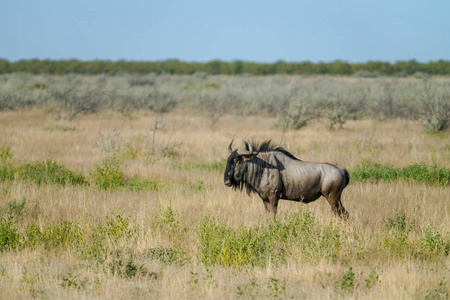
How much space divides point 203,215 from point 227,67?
8290cm

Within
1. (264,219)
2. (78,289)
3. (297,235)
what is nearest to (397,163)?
(264,219)

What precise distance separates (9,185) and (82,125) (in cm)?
1252

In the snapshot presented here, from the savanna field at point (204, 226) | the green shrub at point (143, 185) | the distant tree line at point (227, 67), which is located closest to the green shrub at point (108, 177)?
the savanna field at point (204, 226)

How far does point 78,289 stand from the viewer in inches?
247

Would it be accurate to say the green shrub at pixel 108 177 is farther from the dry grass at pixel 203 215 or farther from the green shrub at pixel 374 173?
the green shrub at pixel 374 173

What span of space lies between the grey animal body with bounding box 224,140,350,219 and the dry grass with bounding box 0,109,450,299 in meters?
0.41

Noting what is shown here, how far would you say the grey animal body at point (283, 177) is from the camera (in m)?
8.90

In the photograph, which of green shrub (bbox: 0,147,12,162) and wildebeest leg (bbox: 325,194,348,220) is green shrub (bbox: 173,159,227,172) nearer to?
green shrub (bbox: 0,147,12,162)

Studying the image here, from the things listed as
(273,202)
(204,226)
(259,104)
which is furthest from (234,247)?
(259,104)

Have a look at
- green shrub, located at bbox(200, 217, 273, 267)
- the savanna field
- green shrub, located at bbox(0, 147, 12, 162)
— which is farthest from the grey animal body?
green shrub, located at bbox(0, 147, 12, 162)

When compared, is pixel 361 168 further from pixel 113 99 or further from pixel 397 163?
pixel 113 99

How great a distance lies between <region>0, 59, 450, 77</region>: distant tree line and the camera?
76.7 m

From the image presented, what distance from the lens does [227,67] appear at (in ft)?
300

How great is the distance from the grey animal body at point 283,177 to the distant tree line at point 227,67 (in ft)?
213
